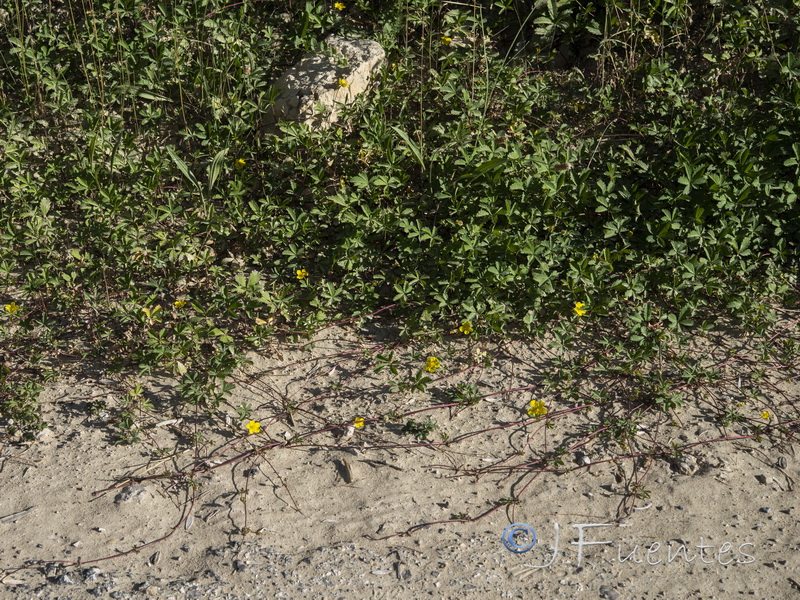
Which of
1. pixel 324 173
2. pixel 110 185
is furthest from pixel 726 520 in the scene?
pixel 110 185

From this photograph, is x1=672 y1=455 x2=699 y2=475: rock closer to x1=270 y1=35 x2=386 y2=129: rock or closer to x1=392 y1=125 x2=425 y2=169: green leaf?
x1=392 y1=125 x2=425 y2=169: green leaf

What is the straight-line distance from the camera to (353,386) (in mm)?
3986

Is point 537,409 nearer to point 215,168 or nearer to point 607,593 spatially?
point 607,593

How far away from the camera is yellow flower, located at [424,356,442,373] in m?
3.87

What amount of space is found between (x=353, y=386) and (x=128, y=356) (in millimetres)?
1155

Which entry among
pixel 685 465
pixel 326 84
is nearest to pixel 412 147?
pixel 326 84

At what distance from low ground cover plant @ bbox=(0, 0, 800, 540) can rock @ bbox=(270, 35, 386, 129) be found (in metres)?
0.13

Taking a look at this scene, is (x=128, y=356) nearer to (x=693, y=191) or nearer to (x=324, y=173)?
(x=324, y=173)

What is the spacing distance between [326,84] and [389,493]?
266cm

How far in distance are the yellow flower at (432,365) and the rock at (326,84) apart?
1.77 metres

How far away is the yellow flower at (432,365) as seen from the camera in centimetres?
387

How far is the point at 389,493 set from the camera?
3.43 meters

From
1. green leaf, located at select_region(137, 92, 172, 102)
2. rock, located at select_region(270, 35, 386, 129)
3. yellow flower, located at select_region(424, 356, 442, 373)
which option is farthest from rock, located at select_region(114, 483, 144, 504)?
green leaf, located at select_region(137, 92, 172, 102)

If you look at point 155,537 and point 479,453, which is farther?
point 479,453
